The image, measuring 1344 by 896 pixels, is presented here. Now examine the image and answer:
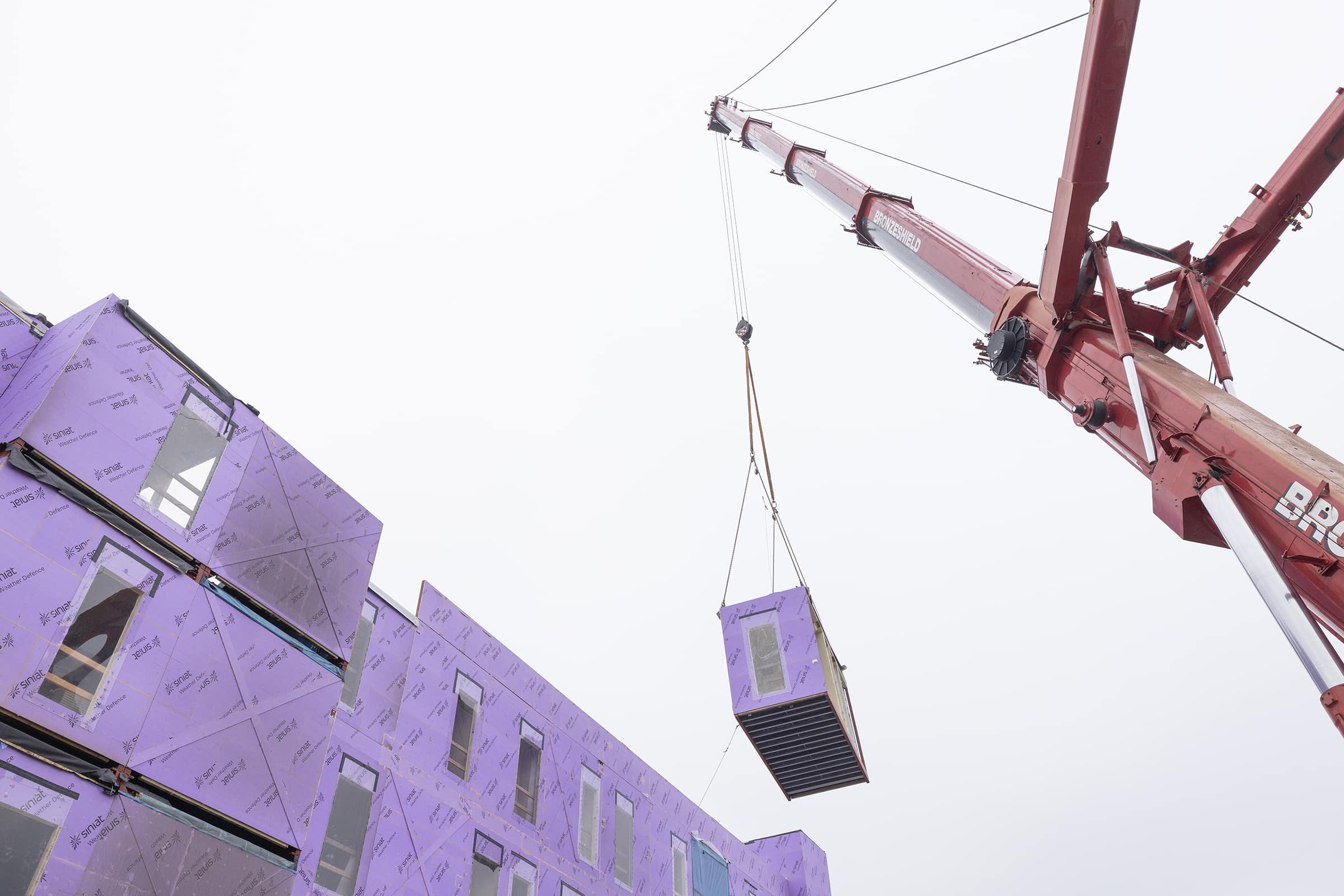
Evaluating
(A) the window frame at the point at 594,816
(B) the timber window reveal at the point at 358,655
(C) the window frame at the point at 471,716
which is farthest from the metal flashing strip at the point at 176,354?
(A) the window frame at the point at 594,816

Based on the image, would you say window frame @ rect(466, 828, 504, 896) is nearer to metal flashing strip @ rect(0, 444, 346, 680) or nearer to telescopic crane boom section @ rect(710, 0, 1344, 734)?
metal flashing strip @ rect(0, 444, 346, 680)

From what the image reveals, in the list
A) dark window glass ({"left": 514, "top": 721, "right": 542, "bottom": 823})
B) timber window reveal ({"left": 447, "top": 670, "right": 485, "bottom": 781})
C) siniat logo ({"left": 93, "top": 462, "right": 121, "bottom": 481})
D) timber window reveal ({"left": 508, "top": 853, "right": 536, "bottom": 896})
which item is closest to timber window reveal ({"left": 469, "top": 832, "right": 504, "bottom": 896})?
timber window reveal ({"left": 508, "top": 853, "right": 536, "bottom": 896})

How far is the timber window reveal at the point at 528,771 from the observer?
1936cm

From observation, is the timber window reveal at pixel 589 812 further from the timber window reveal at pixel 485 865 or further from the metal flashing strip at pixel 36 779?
the metal flashing strip at pixel 36 779

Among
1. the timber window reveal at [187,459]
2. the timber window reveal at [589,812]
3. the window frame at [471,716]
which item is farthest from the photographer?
the timber window reveal at [589,812]

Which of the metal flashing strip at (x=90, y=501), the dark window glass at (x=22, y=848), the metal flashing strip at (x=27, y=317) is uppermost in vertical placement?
the metal flashing strip at (x=27, y=317)

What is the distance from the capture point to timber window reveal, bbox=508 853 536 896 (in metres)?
18.0

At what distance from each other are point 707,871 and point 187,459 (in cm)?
1969

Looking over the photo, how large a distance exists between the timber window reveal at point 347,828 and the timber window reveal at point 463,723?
2453mm

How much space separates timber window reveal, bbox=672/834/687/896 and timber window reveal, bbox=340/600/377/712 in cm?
1223

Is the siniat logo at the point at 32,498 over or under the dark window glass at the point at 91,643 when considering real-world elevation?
over

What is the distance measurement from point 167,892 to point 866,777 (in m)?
13.8

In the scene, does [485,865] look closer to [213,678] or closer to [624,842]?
[624,842]

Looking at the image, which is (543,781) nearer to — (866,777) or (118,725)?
(866,777)
